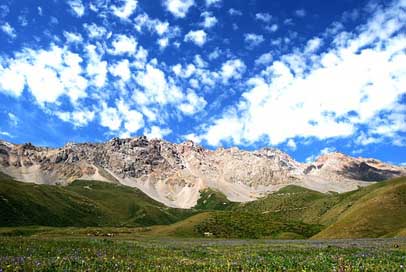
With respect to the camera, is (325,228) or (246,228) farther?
(246,228)

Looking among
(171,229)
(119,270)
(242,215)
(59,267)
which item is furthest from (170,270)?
(242,215)

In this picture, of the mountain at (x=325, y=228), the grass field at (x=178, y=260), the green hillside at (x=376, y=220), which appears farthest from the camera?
the mountain at (x=325, y=228)

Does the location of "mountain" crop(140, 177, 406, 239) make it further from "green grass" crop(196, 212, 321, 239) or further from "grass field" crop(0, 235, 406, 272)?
"grass field" crop(0, 235, 406, 272)

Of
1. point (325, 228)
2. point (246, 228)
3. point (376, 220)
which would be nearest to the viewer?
point (376, 220)

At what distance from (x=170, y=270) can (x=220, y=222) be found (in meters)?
138

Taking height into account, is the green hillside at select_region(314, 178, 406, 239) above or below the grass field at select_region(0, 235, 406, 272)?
above

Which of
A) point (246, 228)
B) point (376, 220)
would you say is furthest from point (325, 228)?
point (376, 220)

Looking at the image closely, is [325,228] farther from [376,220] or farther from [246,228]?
[376,220]

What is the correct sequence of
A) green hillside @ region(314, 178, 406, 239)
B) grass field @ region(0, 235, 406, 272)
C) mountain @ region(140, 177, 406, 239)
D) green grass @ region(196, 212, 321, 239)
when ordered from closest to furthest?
1. grass field @ region(0, 235, 406, 272)
2. green hillside @ region(314, 178, 406, 239)
3. mountain @ region(140, 177, 406, 239)
4. green grass @ region(196, 212, 321, 239)

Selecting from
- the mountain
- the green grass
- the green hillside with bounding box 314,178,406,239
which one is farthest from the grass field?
the green grass

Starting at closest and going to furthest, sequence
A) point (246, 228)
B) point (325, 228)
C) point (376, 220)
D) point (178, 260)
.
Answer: point (178, 260) → point (376, 220) → point (325, 228) → point (246, 228)

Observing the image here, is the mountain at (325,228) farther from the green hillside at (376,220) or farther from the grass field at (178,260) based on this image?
the grass field at (178,260)

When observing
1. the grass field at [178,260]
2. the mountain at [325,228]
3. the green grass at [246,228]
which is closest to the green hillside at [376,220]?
the mountain at [325,228]

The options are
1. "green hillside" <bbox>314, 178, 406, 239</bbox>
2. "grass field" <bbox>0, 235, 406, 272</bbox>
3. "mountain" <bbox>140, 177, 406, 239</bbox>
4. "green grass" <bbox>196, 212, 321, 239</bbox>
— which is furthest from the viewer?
"green grass" <bbox>196, 212, 321, 239</bbox>
